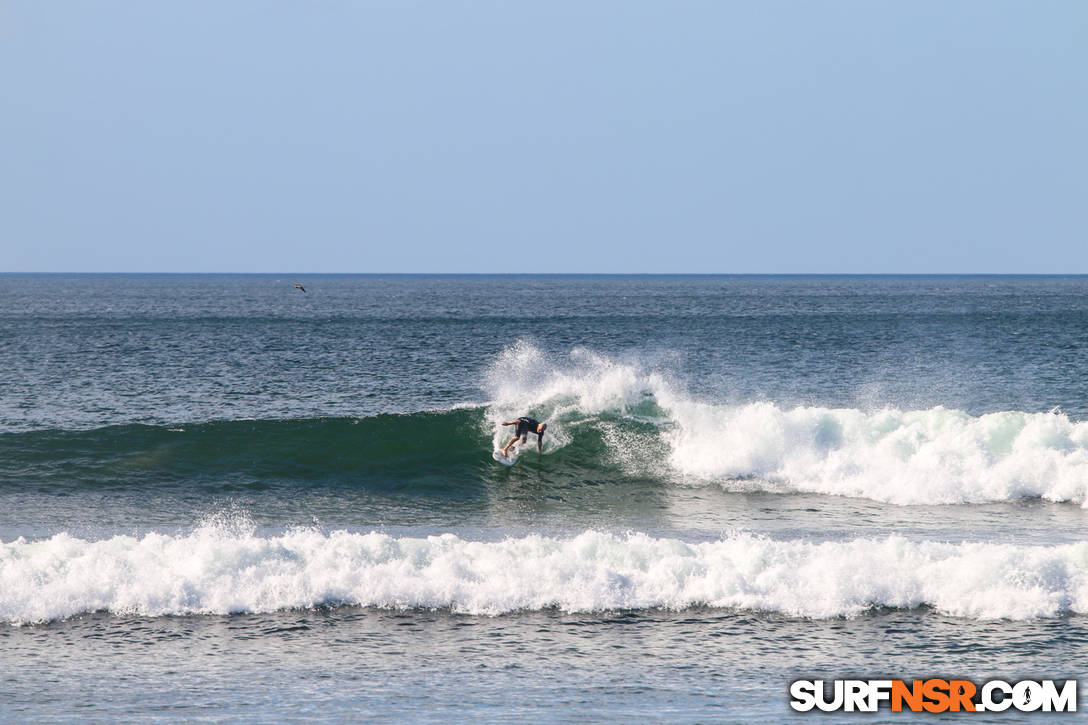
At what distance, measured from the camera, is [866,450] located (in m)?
19.4

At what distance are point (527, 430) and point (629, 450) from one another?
2.34m

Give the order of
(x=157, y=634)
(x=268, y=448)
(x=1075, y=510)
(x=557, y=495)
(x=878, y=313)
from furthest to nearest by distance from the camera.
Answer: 1. (x=878, y=313)
2. (x=268, y=448)
3. (x=557, y=495)
4. (x=1075, y=510)
5. (x=157, y=634)

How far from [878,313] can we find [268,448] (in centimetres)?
8403

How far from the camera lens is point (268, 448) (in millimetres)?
21672

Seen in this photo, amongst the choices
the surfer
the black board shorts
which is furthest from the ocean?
the black board shorts

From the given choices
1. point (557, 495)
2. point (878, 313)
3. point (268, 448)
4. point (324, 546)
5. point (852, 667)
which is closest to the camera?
point (852, 667)

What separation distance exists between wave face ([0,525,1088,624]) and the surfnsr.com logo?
204 cm

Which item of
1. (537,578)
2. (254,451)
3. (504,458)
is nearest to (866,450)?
(504,458)

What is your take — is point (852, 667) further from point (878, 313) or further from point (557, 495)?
point (878, 313)

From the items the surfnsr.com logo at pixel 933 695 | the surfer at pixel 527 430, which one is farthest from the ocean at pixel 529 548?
the surfer at pixel 527 430

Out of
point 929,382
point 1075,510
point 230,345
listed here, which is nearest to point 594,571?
point 1075,510

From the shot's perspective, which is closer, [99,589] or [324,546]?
[99,589]

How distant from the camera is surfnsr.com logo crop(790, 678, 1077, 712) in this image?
29.0ft

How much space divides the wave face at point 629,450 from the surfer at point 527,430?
369 mm
